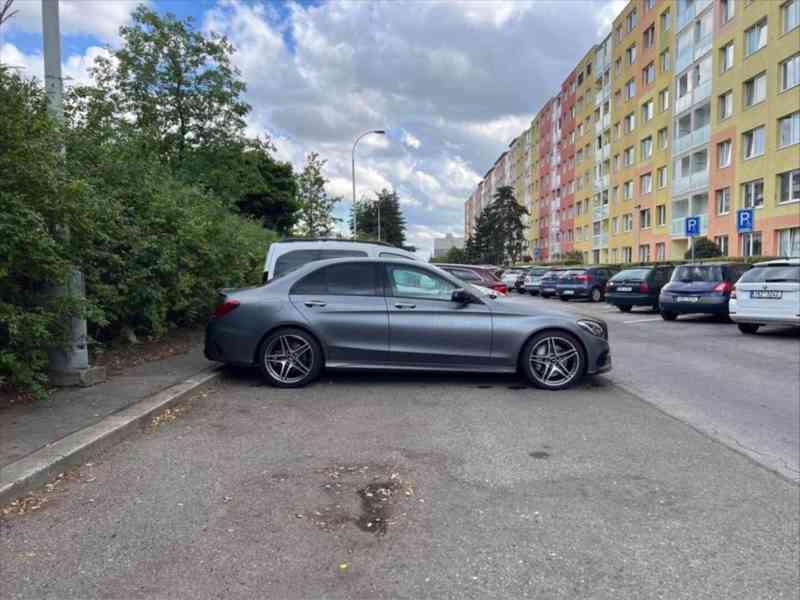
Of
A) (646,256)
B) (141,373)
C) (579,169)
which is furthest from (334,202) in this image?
(141,373)

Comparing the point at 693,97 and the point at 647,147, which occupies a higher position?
the point at 693,97

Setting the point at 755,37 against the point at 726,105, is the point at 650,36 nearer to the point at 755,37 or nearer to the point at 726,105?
the point at 726,105

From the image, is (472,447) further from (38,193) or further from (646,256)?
(646,256)

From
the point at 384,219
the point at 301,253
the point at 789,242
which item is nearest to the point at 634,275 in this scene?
→ the point at 789,242

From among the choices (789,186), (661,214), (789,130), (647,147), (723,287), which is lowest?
(723,287)

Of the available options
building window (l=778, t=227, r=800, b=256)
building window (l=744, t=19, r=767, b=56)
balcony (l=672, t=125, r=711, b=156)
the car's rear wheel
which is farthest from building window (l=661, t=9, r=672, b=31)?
the car's rear wheel

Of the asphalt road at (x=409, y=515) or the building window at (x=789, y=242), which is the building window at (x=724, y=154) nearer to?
the building window at (x=789, y=242)

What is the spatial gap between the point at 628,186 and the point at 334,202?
2488 cm

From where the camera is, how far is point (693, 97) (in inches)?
1591

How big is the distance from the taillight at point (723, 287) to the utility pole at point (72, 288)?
1515 cm

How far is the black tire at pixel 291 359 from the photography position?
7.32 metres

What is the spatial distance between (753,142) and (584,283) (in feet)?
45.2

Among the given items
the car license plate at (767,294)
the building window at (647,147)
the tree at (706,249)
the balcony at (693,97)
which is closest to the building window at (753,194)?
the tree at (706,249)

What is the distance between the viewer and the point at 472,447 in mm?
5098
